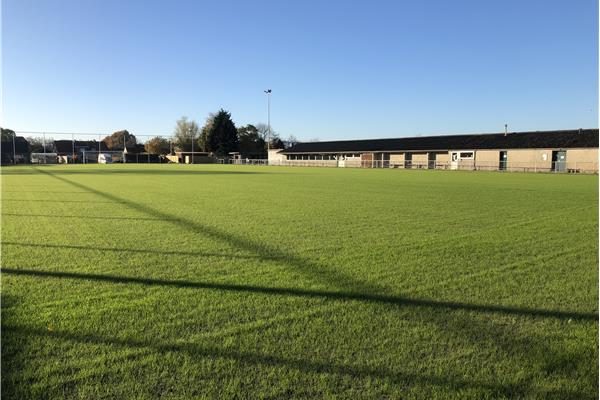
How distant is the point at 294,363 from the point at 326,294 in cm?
145

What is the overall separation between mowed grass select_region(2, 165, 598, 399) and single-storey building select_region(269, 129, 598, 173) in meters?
38.9

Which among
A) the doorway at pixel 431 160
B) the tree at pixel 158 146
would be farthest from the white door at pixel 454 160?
the tree at pixel 158 146

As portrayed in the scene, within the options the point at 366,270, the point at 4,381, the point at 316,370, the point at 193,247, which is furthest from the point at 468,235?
the point at 4,381

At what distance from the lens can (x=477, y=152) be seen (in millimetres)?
48500

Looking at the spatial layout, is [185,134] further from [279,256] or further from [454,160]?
[279,256]

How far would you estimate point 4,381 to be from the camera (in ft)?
Result: 9.18

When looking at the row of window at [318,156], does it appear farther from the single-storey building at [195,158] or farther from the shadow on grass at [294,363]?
the shadow on grass at [294,363]

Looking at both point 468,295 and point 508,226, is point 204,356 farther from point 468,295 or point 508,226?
point 508,226

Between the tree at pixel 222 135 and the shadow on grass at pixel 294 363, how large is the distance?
86.2 metres

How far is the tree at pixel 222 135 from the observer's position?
87.8 metres

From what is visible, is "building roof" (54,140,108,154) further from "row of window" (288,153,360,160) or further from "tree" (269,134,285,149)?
"row of window" (288,153,360,160)

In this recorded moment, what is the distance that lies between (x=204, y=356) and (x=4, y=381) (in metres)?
1.23

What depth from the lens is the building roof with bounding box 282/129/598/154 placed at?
139 feet

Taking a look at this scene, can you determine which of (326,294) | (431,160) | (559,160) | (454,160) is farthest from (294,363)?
(431,160)
